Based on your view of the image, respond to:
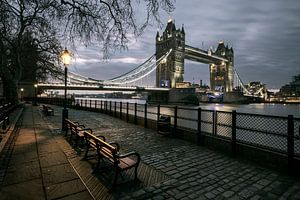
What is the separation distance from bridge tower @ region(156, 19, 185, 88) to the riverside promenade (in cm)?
9100

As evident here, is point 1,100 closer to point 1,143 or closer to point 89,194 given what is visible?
point 1,143

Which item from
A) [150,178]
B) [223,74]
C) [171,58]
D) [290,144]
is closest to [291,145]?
[290,144]

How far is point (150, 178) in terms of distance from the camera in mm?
4137

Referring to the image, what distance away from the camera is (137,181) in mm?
3963

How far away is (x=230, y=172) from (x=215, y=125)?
2.27 metres

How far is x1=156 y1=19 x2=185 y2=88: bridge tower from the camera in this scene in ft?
322

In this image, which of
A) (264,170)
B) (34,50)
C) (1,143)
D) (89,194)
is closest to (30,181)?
(89,194)

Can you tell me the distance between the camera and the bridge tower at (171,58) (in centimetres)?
9807

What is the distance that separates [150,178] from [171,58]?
99.1m

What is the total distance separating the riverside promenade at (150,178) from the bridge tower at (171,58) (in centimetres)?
9100

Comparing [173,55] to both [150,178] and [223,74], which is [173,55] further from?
[150,178]

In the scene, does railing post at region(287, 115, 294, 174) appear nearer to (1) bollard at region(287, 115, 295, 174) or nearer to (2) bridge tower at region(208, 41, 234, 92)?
(1) bollard at region(287, 115, 295, 174)

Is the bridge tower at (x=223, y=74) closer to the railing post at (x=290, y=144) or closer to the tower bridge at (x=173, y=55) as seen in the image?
the tower bridge at (x=173, y=55)

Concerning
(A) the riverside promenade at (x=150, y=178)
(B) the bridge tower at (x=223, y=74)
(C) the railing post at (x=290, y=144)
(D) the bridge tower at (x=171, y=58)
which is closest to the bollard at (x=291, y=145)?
(C) the railing post at (x=290, y=144)
